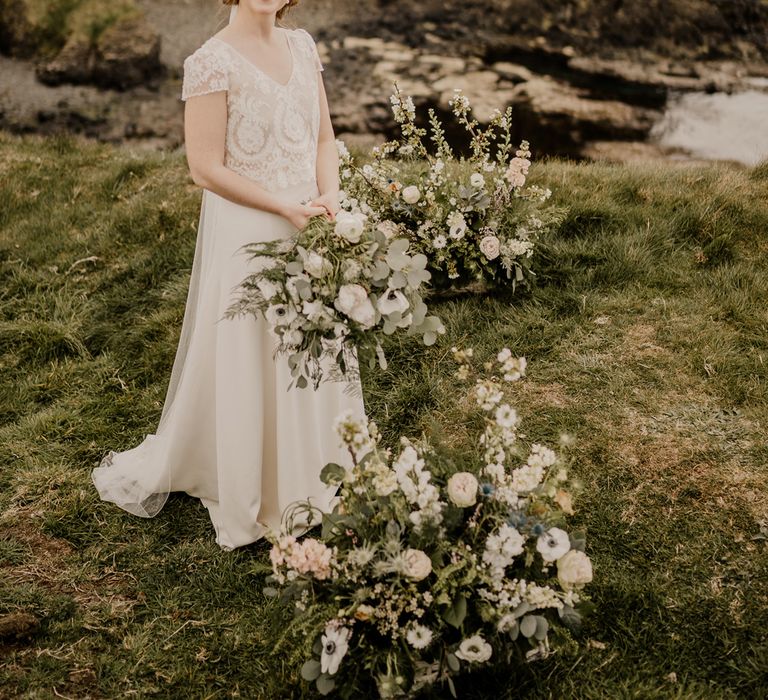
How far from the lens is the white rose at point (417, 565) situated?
249 centimetres

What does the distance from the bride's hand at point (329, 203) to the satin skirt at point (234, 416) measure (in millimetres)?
92

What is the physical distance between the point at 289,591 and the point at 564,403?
2259 mm

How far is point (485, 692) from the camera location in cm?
291

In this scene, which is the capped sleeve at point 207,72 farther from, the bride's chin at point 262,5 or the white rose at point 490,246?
the white rose at point 490,246

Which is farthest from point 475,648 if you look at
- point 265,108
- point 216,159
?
point 265,108

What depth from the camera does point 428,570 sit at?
8.21 feet

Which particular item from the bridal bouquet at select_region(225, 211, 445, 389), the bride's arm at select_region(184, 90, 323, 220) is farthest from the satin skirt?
the bridal bouquet at select_region(225, 211, 445, 389)

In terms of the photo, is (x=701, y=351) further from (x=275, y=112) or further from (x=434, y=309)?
(x=275, y=112)

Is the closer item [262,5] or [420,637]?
[420,637]

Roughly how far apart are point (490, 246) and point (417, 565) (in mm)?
2742

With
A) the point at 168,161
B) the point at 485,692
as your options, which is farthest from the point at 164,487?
the point at 168,161

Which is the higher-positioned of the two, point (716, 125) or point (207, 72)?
point (207, 72)

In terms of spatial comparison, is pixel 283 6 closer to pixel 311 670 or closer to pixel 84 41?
pixel 311 670

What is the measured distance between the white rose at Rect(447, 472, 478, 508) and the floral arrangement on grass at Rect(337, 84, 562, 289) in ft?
7.98
